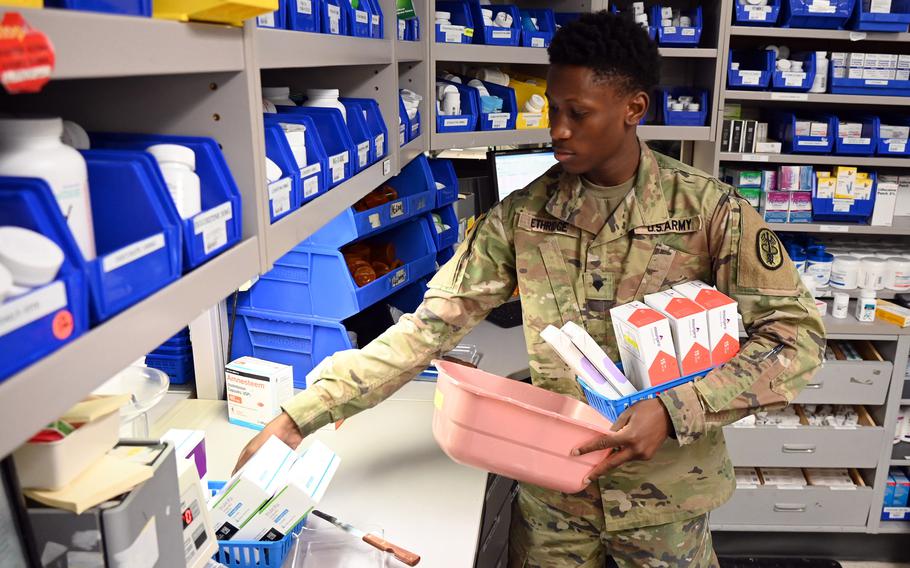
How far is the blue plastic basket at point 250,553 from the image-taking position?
128 cm

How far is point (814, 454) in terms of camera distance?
3.31 meters

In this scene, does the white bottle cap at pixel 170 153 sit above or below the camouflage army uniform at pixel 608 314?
above

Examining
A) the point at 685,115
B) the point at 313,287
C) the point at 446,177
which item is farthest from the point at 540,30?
the point at 313,287

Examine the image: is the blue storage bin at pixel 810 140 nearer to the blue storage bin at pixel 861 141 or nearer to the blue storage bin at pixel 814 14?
the blue storage bin at pixel 861 141

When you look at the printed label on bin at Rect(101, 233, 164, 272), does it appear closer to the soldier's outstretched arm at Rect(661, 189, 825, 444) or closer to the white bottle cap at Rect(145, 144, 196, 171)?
the white bottle cap at Rect(145, 144, 196, 171)

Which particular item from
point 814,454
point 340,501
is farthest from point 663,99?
point 340,501

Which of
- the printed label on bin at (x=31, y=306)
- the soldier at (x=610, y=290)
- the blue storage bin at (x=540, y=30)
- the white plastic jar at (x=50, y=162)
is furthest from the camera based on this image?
the blue storage bin at (x=540, y=30)

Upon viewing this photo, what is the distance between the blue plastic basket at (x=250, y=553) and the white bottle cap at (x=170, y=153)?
749 millimetres

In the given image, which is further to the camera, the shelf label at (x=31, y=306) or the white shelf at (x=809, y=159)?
the white shelf at (x=809, y=159)

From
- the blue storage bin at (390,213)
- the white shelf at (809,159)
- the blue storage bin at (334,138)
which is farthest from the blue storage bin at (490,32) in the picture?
the white shelf at (809,159)

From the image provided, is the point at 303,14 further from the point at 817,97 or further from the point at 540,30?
the point at 817,97

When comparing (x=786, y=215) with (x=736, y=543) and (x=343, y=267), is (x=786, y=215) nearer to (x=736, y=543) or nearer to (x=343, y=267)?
(x=736, y=543)

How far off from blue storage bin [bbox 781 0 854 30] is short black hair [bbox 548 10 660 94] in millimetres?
1748

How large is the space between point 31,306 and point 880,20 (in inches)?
135
